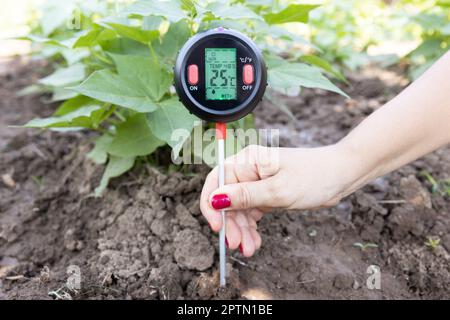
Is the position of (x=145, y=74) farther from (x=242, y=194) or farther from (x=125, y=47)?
(x=242, y=194)

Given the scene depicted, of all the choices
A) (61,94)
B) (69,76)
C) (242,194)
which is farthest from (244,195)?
(61,94)

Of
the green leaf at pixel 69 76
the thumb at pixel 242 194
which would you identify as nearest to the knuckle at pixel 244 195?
the thumb at pixel 242 194

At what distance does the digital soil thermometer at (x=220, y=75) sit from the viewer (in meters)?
1.23

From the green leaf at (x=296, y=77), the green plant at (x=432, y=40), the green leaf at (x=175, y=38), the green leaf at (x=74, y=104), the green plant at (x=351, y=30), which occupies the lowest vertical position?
the green leaf at (x=296, y=77)

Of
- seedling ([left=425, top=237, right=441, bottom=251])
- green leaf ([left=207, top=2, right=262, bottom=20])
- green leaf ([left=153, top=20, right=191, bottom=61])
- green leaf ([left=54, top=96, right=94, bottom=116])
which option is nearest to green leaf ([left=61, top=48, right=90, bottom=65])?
green leaf ([left=54, top=96, right=94, bottom=116])

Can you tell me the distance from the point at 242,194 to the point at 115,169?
56 cm

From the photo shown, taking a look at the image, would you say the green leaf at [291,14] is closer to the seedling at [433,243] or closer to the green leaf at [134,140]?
the green leaf at [134,140]

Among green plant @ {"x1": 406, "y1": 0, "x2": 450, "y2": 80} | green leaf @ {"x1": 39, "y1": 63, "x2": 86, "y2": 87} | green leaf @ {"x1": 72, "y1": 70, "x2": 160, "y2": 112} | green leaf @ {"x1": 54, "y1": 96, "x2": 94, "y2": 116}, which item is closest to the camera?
green leaf @ {"x1": 72, "y1": 70, "x2": 160, "y2": 112}

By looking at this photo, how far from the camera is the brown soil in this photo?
4.74ft

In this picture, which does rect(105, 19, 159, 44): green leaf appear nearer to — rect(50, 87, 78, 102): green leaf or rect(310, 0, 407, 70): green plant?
rect(50, 87, 78, 102): green leaf

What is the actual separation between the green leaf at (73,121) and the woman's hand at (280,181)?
0.44m

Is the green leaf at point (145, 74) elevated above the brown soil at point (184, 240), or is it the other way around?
the green leaf at point (145, 74)
